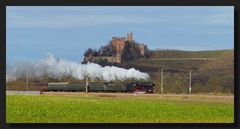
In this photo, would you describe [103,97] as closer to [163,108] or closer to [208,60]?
[163,108]

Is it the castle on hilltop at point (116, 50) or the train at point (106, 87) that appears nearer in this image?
the castle on hilltop at point (116, 50)

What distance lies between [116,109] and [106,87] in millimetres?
627

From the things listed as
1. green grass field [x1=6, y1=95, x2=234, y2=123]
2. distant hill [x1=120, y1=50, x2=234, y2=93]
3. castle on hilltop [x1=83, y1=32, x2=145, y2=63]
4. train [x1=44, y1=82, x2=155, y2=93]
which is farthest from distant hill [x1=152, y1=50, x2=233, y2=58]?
green grass field [x1=6, y1=95, x2=234, y2=123]

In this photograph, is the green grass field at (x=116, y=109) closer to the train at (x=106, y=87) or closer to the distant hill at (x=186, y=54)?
the train at (x=106, y=87)

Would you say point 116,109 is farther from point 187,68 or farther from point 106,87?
point 187,68

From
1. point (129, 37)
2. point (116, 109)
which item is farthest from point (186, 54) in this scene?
point (116, 109)

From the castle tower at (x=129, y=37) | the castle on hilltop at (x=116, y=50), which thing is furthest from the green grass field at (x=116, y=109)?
the castle tower at (x=129, y=37)

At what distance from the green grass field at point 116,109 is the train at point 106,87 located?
13cm

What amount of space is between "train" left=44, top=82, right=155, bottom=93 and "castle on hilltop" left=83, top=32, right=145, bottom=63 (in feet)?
1.51

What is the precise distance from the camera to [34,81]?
25.9 feet

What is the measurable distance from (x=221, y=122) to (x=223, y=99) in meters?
0.42

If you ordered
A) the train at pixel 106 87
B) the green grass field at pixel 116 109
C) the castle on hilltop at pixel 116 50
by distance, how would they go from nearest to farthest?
the green grass field at pixel 116 109
the castle on hilltop at pixel 116 50
the train at pixel 106 87

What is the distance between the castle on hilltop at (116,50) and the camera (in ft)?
25.7

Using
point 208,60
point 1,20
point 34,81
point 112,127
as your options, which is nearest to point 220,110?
point 208,60
